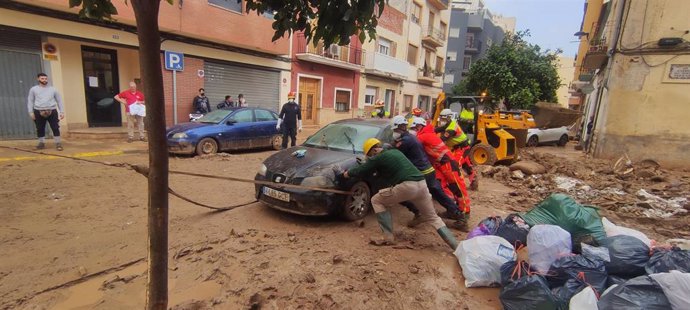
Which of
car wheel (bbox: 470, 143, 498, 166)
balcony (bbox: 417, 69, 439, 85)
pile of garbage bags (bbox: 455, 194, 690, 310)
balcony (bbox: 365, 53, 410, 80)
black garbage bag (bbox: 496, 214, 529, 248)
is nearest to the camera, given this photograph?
pile of garbage bags (bbox: 455, 194, 690, 310)

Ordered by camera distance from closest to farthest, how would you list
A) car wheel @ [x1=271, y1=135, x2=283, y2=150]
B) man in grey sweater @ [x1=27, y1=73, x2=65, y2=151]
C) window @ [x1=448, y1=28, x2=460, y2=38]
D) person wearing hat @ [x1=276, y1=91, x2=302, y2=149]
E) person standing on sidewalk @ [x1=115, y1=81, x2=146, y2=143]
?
1. man in grey sweater @ [x1=27, y1=73, x2=65, y2=151]
2. person wearing hat @ [x1=276, y1=91, x2=302, y2=149]
3. person standing on sidewalk @ [x1=115, y1=81, x2=146, y2=143]
4. car wheel @ [x1=271, y1=135, x2=283, y2=150]
5. window @ [x1=448, y1=28, x2=460, y2=38]

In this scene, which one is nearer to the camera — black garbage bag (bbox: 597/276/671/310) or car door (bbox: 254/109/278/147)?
black garbage bag (bbox: 597/276/671/310)

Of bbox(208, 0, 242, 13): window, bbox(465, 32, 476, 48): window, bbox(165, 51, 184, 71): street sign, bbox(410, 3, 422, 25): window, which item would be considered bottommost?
bbox(165, 51, 184, 71): street sign

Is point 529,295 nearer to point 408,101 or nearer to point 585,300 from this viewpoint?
point 585,300

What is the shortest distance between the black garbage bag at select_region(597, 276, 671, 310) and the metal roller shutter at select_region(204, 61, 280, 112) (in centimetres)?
1371

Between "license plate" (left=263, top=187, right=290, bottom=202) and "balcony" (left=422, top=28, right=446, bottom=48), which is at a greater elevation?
"balcony" (left=422, top=28, right=446, bottom=48)

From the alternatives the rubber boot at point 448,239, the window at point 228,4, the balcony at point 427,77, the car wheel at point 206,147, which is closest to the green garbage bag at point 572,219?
the rubber boot at point 448,239

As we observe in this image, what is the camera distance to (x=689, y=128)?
1005cm

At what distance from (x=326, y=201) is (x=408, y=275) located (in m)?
1.43

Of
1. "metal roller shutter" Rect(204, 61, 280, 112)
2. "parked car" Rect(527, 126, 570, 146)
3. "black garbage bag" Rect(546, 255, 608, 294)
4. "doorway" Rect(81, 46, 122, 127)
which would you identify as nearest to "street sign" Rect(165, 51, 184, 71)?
"metal roller shutter" Rect(204, 61, 280, 112)

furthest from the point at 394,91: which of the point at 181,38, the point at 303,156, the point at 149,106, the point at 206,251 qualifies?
the point at 149,106

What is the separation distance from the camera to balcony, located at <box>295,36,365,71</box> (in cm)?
1719

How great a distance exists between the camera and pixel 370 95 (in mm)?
23656

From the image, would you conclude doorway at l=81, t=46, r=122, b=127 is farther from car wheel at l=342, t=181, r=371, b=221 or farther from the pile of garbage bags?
the pile of garbage bags
